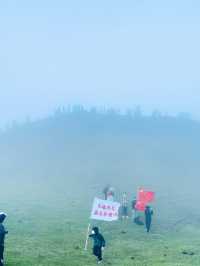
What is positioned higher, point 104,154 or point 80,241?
point 104,154

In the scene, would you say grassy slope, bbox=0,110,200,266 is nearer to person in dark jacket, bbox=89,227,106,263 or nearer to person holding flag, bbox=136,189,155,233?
person in dark jacket, bbox=89,227,106,263

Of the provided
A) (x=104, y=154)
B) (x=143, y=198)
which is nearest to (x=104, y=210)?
(x=143, y=198)

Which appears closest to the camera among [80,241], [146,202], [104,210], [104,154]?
[104,210]

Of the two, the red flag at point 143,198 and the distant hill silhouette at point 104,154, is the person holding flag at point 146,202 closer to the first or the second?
the red flag at point 143,198

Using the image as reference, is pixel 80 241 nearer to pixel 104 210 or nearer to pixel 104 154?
pixel 104 210

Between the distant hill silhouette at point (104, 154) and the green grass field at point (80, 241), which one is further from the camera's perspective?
the distant hill silhouette at point (104, 154)

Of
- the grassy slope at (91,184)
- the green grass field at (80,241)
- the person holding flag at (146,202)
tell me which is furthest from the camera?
the person holding flag at (146,202)

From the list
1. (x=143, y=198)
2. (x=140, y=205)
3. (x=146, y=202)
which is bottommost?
(x=140, y=205)

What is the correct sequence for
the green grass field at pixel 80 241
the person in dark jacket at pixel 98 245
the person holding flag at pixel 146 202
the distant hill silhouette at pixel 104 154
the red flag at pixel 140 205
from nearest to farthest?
→ the person in dark jacket at pixel 98 245, the green grass field at pixel 80 241, the person holding flag at pixel 146 202, the red flag at pixel 140 205, the distant hill silhouette at pixel 104 154

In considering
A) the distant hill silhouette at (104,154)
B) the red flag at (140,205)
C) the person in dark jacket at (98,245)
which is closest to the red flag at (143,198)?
the red flag at (140,205)

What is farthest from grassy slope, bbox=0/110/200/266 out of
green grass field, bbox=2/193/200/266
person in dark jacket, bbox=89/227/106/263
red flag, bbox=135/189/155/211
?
red flag, bbox=135/189/155/211

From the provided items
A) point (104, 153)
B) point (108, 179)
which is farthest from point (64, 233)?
point (104, 153)

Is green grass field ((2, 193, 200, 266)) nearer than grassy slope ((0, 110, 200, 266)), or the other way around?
green grass field ((2, 193, 200, 266))

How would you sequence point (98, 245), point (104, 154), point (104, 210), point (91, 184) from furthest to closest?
point (104, 154), point (91, 184), point (104, 210), point (98, 245)
